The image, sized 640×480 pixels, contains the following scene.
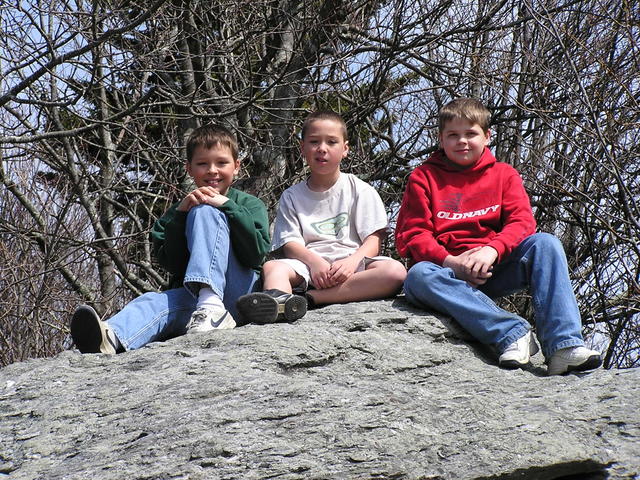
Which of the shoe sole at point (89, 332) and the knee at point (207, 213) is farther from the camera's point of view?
the knee at point (207, 213)

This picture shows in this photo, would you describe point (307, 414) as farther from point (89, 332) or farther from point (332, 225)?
point (332, 225)

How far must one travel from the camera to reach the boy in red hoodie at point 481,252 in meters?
3.71

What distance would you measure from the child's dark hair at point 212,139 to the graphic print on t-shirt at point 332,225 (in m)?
0.60

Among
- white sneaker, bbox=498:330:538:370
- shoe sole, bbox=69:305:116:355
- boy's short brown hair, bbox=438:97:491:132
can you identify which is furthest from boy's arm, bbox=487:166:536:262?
shoe sole, bbox=69:305:116:355

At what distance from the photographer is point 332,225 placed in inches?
179

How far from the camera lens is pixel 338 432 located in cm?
303

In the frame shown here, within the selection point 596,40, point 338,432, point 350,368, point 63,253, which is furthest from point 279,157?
point 338,432

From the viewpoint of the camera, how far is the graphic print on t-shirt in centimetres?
453

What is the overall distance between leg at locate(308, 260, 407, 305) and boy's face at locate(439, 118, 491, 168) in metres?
0.65

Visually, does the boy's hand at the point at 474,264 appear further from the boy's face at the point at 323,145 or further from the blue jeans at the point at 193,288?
the blue jeans at the point at 193,288

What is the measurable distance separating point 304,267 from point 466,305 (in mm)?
905

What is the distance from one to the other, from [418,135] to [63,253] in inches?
141

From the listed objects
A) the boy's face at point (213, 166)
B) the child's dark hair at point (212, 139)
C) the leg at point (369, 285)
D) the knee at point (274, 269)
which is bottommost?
the leg at point (369, 285)

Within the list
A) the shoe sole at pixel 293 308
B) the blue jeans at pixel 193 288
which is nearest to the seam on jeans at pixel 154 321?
the blue jeans at pixel 193 288
